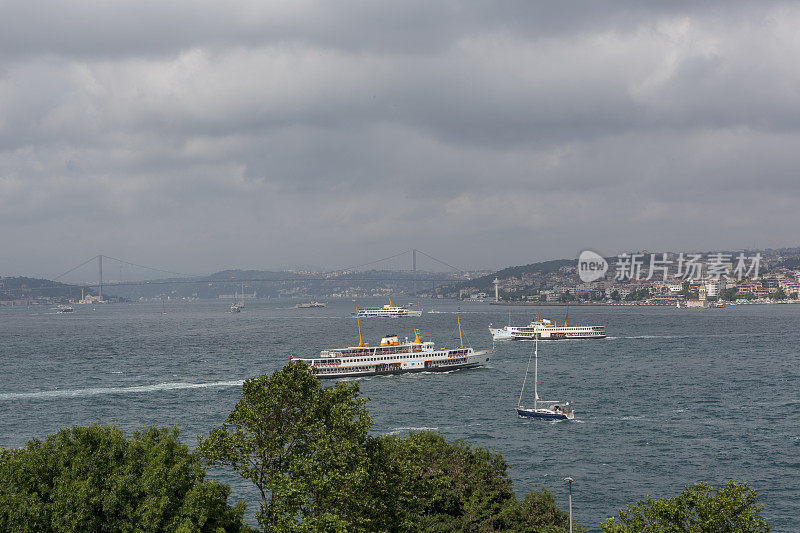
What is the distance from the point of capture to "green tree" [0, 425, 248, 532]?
16094 mm

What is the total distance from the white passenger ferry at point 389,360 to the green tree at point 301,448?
5694 centimetres

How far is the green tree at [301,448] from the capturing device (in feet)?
54.3

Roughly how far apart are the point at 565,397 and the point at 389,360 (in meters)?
25.9

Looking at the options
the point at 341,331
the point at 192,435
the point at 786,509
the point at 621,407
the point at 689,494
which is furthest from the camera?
the point at 341,331

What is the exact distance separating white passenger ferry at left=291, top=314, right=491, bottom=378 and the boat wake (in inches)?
506

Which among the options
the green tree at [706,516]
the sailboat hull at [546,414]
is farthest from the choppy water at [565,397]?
the green tree at [706,516]

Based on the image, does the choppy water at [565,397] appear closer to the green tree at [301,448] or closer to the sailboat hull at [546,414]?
the sailboat hull at [546,414]

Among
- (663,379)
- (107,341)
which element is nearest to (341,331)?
(107,341)

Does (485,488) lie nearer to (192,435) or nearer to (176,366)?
(192,435)

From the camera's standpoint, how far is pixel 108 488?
16922 mm

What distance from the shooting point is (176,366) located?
261 ft

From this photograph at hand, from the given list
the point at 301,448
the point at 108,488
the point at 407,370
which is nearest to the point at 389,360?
the point at 407,370

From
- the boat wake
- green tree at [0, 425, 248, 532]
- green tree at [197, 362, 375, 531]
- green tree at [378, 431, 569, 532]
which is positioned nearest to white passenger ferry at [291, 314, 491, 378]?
the boat wake

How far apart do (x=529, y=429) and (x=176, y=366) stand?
4892 cm
